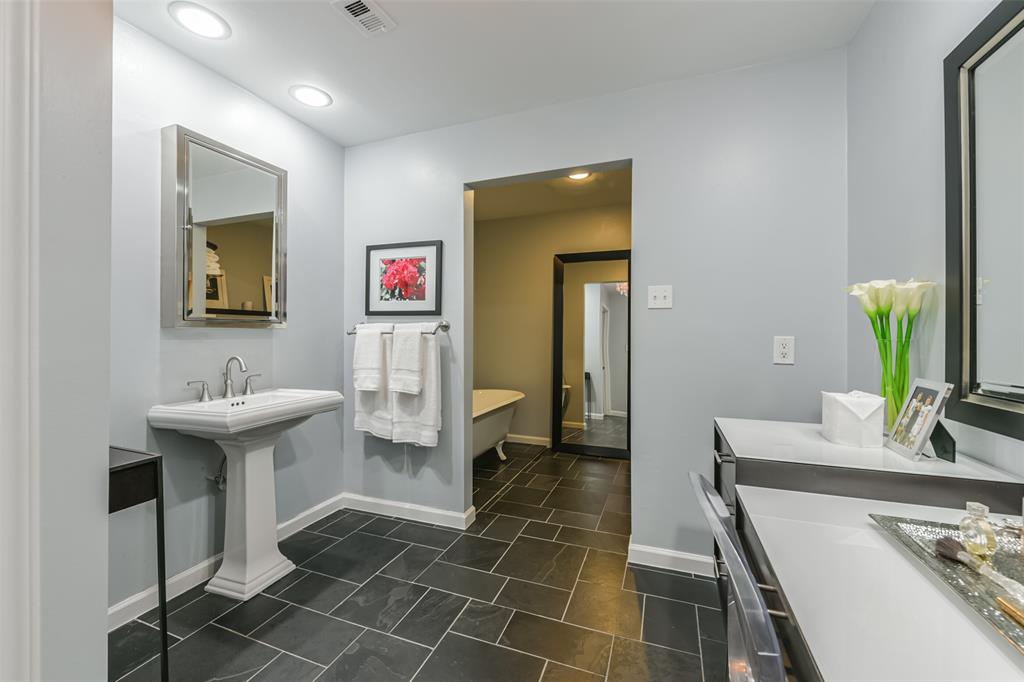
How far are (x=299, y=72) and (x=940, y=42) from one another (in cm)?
254

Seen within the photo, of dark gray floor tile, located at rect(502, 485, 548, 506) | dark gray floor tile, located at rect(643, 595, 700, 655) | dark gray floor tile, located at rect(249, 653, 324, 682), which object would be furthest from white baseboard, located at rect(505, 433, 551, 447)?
dark gray floor tile, located at rect(249, 653, 324, 682)

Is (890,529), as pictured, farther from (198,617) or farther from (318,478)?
(318,478)

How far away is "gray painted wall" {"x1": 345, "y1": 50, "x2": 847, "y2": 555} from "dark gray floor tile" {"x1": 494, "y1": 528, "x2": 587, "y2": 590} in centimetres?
37

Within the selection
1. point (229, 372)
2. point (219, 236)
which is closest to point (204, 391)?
point (229, 372)

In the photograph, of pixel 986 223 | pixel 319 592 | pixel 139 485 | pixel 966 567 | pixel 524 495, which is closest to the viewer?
pixel 966 567

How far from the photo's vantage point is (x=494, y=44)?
1.90m

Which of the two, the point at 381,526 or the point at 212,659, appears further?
the point at 381,526

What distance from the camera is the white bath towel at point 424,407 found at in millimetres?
2561

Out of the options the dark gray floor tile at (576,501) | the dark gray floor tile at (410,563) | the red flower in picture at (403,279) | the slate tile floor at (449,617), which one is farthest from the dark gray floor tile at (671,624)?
the red flower in picture at (403,279)

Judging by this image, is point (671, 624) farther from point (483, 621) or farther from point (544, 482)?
point (544, 482)

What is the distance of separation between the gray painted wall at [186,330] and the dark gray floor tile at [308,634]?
0.63 meters

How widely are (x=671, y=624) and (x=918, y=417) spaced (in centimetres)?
122

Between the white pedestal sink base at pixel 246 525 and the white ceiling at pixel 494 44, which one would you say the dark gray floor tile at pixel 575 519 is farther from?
the white ceiling at pixel 494 44

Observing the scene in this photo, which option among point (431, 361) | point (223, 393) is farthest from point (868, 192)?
point (223, 393)
